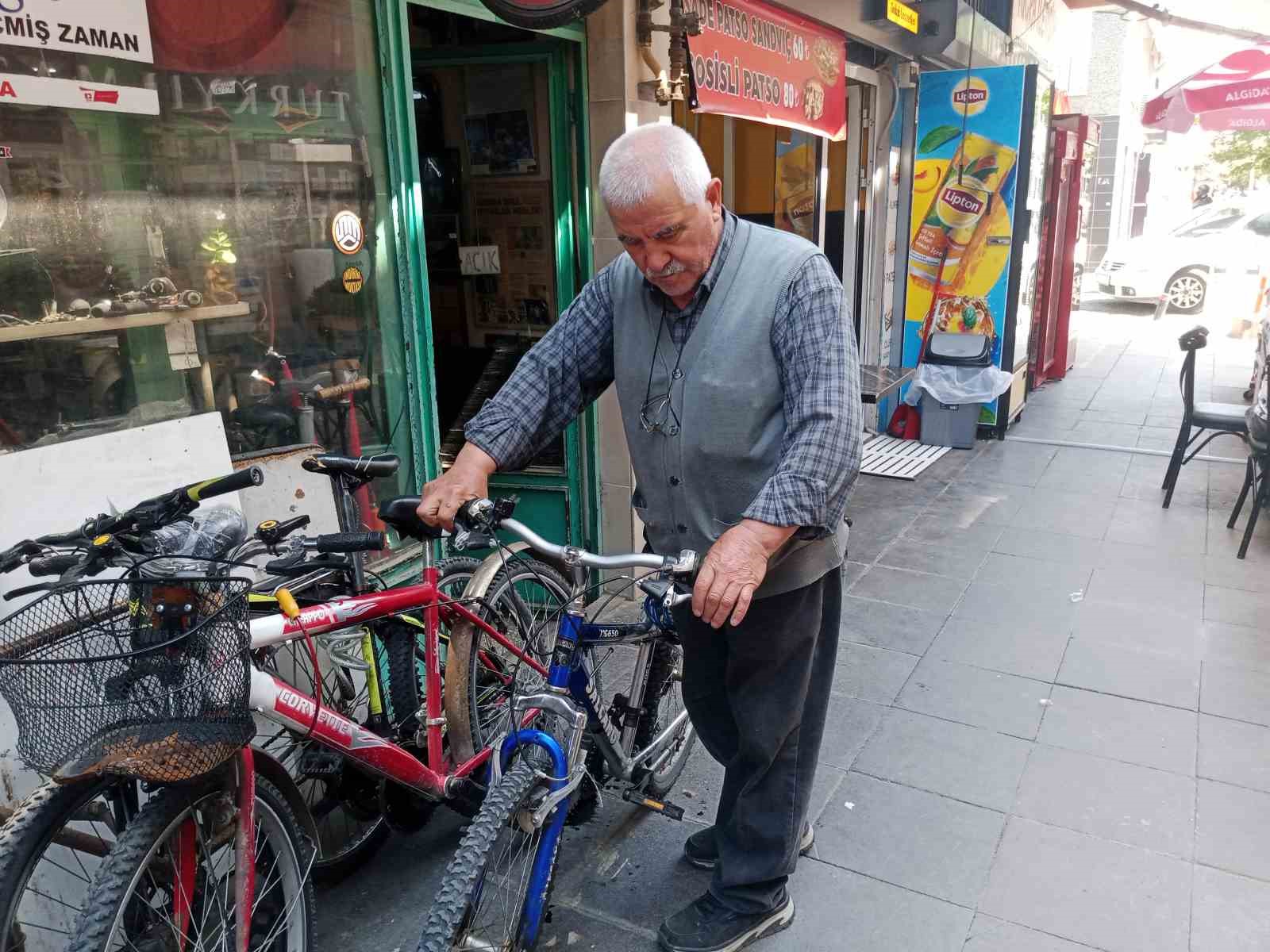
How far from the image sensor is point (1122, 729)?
3604mm

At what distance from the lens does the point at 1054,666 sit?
4.10m

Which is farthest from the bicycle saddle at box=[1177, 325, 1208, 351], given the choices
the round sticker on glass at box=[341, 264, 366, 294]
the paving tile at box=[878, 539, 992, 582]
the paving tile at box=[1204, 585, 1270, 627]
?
the round sticker on glass at box=[341, 264, 366, 294]

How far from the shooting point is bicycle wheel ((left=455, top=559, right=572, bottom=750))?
2.75 m

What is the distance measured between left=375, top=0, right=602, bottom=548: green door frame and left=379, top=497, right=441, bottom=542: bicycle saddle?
1.46 metres

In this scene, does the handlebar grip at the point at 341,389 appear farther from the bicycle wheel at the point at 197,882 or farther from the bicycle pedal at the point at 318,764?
the bicycle wheel at the point at 197,882

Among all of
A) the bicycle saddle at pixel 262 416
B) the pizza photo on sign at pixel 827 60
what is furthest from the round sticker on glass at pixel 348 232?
the pizza photo on sign at pixel 827 60

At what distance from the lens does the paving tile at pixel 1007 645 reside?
4113 mm

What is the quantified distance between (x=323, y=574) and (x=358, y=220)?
1.51 metres

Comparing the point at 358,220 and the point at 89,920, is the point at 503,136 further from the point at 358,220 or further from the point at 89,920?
the point at 89,920

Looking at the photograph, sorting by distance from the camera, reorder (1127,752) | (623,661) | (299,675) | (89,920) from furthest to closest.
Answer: (1127,752), (623,661), (299,675), (89,920)

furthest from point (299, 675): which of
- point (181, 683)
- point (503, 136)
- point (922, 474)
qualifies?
point (922, 474)

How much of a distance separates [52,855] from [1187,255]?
54.1ft

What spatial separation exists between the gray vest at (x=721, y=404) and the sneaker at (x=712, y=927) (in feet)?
3.00

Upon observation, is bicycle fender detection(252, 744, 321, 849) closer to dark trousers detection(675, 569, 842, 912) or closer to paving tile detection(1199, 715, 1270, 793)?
dark trousers detection(675, 569, 842, 912)
